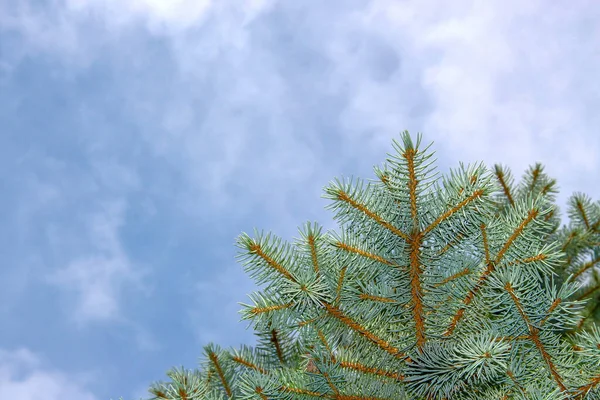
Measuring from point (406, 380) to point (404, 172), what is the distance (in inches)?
25.9

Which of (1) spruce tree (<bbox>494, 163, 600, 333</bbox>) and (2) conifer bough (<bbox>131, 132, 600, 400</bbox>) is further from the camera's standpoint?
(1) spruce tree (<bbox>494, 163, 600, 333</bbox>)

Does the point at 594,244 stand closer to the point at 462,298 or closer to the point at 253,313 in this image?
the point at 462,298

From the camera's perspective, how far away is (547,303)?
1.86m

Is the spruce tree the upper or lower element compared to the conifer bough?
upper

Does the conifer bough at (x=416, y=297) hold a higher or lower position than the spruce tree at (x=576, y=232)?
lower

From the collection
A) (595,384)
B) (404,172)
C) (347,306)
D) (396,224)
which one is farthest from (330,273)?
(595,384)

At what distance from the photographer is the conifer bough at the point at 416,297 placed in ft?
6.08

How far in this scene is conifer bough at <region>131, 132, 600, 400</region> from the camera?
1853 mm

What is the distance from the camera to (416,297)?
6.28 ft

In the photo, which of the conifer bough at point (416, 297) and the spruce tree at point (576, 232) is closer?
the conifer bough at point (416, 297)

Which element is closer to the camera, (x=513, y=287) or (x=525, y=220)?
(x=513, y=287)

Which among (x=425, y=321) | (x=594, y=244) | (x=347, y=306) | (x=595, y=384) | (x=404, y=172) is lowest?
(x=595, y=384)

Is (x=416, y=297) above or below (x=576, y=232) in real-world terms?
below

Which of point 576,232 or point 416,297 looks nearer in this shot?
point 416,297
